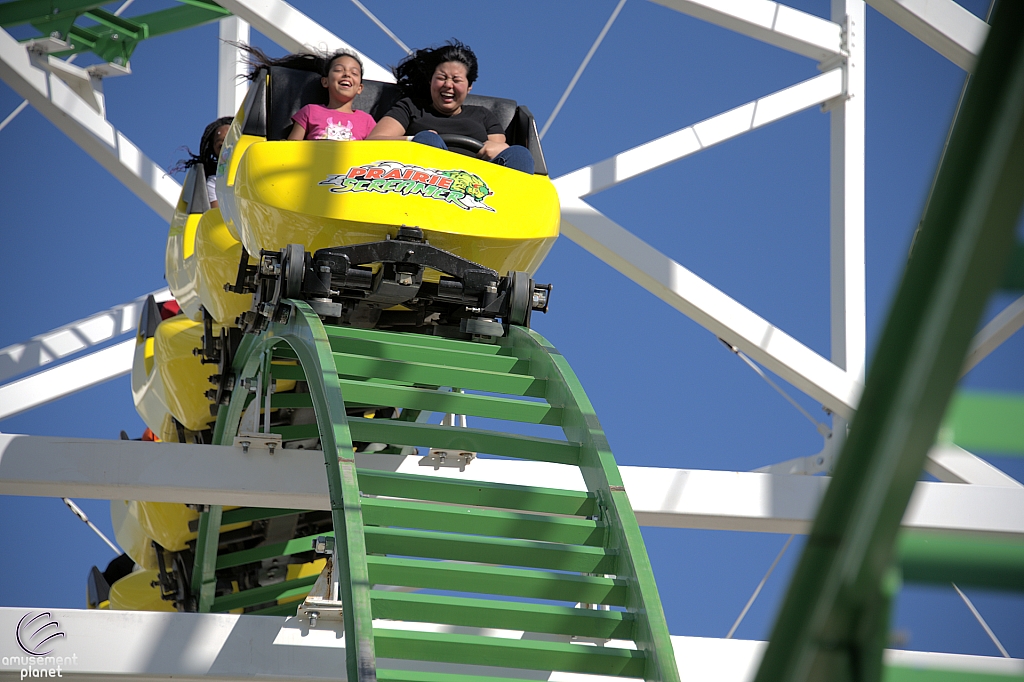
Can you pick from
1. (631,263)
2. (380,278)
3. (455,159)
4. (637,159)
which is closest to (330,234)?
(380,278)

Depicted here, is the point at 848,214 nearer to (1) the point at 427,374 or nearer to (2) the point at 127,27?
(1) the point at 427,374

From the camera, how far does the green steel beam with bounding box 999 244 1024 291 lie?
840 mm

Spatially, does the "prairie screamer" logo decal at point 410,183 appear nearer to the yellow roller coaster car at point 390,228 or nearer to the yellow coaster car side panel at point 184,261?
the yellow roller coaster car at point 390,228

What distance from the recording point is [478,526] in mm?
3156

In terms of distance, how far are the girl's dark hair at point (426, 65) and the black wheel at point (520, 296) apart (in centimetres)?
132

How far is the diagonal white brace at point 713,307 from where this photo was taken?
597 centimetres

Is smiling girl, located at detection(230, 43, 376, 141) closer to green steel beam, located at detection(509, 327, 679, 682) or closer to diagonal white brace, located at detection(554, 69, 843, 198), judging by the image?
green steel beam, located at detection(509, 327, 679, 682)

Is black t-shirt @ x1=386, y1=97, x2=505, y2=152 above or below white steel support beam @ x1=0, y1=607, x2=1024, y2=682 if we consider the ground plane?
above

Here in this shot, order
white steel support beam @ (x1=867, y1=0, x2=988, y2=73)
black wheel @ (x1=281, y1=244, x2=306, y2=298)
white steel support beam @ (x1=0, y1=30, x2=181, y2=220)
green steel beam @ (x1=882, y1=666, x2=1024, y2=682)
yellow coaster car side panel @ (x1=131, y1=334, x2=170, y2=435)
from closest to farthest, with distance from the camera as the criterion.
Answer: green steel beam @ (x1=882, y1=666, x2=1024, y2=682) → black wheel @ (x1=281, y1=244, x2=306, y2=298) → white steel support beam @ (x1=867, y1=0, x2=988, y2=73) → yellow coaster car side panel @ (x1=131, y1=334, x2=170, y2=435) → white steel support beam @ (x1=0, y1=30, x2=181, y2=220)

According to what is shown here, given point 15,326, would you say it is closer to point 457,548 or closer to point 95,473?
point 95,473

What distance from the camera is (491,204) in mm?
3922

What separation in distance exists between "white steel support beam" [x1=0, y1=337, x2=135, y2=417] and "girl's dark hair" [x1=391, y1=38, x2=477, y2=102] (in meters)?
3.12

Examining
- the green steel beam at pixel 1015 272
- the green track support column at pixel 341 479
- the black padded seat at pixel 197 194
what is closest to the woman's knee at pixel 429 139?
the green track support column at pixel 341 479

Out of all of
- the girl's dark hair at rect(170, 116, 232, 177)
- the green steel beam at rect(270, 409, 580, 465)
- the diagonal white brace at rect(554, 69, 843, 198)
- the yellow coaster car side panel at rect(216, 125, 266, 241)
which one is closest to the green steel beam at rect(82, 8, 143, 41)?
the girl's dark hair at rect(170, 116, 232, 177)
